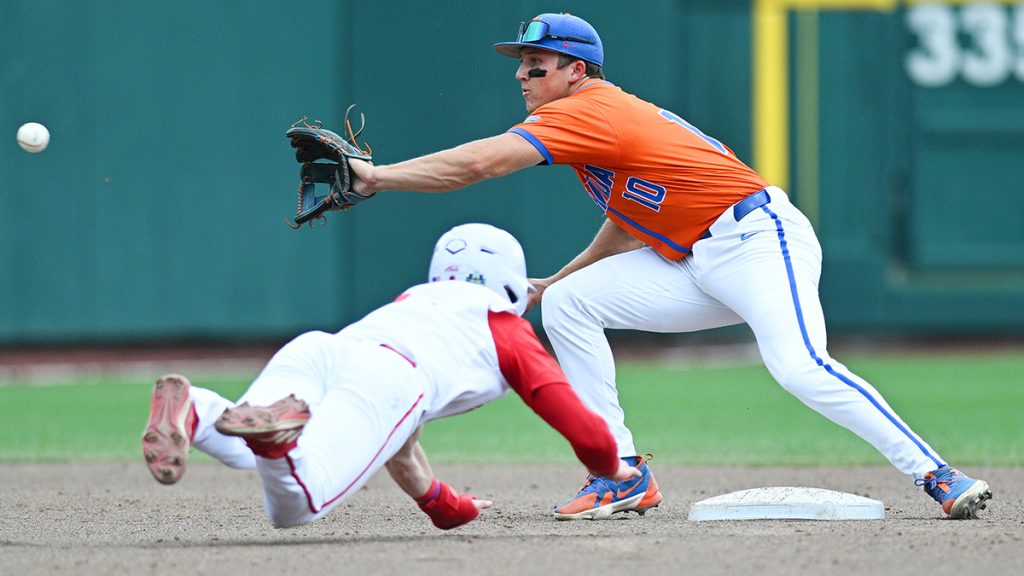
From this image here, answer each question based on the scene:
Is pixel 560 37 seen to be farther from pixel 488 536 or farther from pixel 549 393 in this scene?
pixel 488 536

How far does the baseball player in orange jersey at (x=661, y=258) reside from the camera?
4.15 m

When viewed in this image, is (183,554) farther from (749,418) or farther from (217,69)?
(217,69)

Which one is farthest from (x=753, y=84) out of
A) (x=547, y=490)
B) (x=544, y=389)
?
(x=544, y=389)

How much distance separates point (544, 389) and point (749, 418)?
4.79m

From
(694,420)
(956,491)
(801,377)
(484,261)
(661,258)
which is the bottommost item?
(694,420)

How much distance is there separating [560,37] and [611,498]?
1.48m

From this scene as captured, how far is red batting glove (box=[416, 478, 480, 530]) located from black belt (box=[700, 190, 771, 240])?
46.2 inches

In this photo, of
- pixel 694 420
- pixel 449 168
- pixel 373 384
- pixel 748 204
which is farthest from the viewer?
pixel 694 420

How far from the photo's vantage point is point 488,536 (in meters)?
3.96

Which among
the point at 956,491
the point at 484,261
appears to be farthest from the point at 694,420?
the point at 484,261

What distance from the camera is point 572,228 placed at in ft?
37.0

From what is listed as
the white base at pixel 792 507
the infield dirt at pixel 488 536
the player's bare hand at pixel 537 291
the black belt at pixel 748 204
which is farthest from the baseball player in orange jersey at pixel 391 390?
the black belt at pixel 748 204

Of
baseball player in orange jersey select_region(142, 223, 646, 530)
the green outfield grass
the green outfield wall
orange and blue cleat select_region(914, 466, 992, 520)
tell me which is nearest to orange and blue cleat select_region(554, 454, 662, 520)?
baseball player in orange jersey select_region(142, 223, 646, 530)

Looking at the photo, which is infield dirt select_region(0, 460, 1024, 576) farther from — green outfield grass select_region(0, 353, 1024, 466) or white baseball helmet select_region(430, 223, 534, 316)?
green outfield grass select_region(0, 353, 1024, 466)
